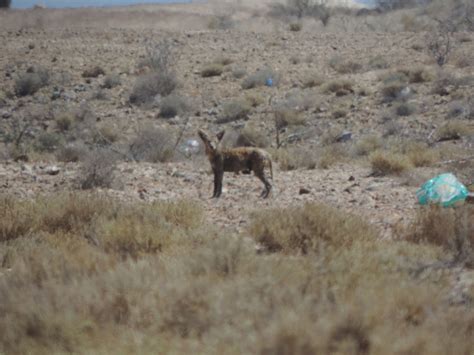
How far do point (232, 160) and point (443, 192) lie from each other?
2952 mm

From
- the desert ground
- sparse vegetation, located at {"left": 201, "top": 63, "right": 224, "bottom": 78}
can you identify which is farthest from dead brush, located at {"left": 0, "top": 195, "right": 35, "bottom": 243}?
sparse vegetation, located at {"left": 201, "top": 63, "right": 224, "bottom": 78}

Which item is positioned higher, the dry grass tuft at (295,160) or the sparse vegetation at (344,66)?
the sparse vegetation at (344,66)

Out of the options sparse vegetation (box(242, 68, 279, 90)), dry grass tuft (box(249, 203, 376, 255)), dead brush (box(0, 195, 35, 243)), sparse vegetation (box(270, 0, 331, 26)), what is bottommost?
dead brush (box(0, 195, 35, 243))

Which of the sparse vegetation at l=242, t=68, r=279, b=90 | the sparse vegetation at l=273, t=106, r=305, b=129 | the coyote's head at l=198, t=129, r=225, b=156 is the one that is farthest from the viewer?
the sparse vegetation at l=242, t=68, r=279, b=90

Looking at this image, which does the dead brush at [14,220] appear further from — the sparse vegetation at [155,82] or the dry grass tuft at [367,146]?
the sparse vegetation at [155,82]

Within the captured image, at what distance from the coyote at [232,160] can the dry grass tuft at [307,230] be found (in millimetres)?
2393

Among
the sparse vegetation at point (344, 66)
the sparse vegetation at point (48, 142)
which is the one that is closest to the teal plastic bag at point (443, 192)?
the sparse vegetation at point (48, 142)

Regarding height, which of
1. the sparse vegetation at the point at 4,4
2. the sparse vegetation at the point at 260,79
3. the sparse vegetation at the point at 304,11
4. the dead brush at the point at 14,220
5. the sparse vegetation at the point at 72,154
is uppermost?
the sparse vegetation at the point at 304,11

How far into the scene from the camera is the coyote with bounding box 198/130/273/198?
9164 millimetres

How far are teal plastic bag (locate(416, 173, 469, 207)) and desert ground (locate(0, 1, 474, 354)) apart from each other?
0.25 metres

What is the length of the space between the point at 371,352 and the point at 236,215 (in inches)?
175

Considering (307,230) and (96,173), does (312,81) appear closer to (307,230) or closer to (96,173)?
(96,173)

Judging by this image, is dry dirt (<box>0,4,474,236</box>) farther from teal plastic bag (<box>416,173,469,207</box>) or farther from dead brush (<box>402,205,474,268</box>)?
dead brush (<box>402,205,474,268</box>)

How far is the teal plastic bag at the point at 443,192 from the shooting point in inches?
320
